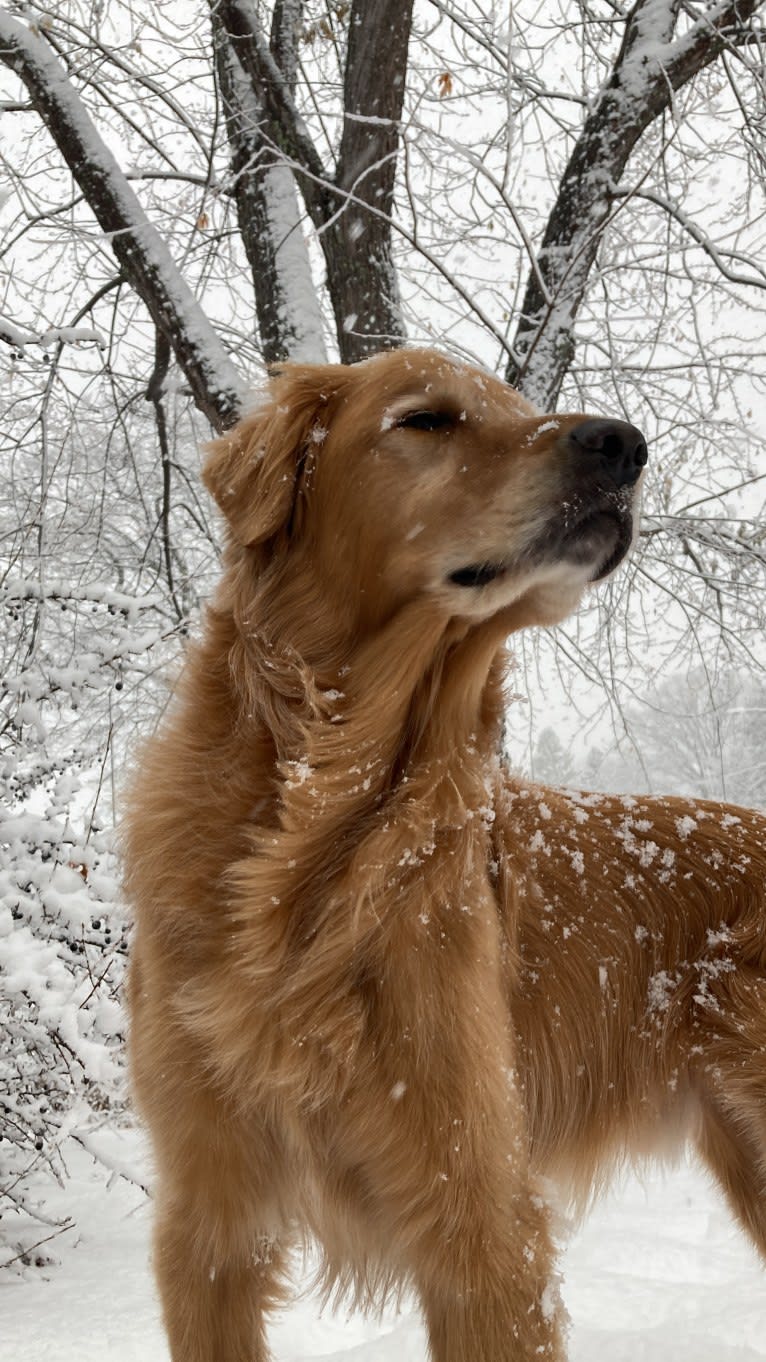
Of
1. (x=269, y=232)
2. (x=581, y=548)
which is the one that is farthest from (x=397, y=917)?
(x=269, y=232)

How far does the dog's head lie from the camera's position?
7.22 ft

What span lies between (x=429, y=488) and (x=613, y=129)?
14.0ft

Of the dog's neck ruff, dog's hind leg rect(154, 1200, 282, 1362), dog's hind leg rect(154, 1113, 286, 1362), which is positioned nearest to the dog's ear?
the dog's neck ruff

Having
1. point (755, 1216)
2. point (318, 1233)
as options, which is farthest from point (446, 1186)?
point (755, 1216)

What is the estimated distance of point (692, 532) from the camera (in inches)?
272

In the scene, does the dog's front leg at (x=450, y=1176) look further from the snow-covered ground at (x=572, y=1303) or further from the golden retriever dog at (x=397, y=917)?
the snow-covered ground at (x=572, y=1303)

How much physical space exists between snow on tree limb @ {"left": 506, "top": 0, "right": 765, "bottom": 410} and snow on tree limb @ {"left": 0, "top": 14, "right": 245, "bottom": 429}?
157 centimetres

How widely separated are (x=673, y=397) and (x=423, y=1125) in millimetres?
6183

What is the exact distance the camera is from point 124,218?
575 centimetres

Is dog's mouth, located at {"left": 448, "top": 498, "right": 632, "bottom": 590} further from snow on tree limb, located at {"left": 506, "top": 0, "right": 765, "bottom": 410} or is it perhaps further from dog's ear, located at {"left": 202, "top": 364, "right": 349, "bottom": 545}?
snow on tree limb, located at {"left": 506, "top": 0, "right": 765, "bottom": 410}

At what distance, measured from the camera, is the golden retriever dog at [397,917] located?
205 cm

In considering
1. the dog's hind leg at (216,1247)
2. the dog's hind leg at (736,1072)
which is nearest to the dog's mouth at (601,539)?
the dog's hind leg at (736,1072)

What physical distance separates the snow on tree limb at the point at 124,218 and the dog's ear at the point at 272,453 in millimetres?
3064

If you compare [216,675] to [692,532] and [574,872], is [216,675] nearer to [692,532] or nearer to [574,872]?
[574,872]
